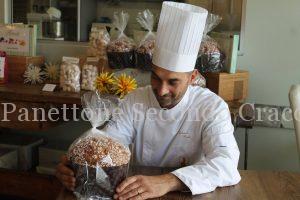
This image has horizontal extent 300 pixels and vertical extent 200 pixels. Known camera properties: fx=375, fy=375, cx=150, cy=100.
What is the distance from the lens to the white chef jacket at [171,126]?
1.49m

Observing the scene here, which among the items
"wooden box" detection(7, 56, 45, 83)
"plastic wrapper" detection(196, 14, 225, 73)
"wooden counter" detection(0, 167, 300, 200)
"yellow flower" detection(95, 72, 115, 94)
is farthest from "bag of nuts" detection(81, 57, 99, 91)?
"wooden counter" detection(0, 167, 300, 200)

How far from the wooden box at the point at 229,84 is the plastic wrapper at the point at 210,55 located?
0.05m

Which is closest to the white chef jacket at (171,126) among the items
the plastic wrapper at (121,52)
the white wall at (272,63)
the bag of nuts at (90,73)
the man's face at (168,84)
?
the man's face at (168,84)

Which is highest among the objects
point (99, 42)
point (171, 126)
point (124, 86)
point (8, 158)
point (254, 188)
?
point (99, 42)

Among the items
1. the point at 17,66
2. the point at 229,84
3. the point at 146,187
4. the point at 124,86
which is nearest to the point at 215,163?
the point at 146,187

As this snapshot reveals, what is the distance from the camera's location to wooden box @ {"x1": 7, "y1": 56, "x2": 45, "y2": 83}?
8.11 ft

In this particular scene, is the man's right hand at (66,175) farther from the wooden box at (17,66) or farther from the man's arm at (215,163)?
the wooden box at (17,66)

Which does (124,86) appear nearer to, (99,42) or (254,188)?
(99,42)

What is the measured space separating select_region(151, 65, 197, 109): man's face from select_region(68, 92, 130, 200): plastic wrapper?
36 cm

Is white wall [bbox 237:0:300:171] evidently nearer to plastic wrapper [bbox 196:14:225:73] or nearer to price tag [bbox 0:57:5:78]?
plastic wrapper [bbox 196:14:225:73]

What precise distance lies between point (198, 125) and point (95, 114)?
493mm

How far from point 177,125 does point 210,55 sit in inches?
24.3

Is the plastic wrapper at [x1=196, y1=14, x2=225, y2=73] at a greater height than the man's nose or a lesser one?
greater

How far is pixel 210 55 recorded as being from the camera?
2.05 meters
